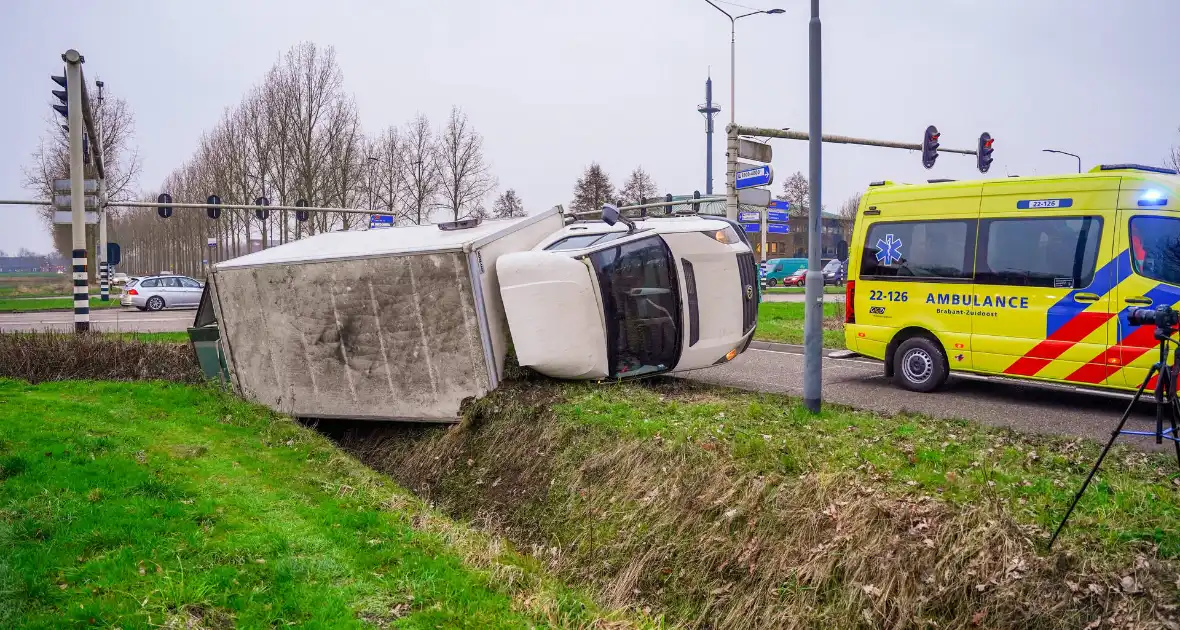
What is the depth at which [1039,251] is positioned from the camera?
930 centimetres

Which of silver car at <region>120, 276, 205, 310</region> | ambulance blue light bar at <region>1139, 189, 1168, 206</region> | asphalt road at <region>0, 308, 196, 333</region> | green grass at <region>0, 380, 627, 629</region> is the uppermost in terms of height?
ambulance blue light bar at <region>1139, 189, 1168, 206</region>

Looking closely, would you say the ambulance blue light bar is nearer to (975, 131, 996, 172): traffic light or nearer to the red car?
(975, 131, 996, 172): traffic light

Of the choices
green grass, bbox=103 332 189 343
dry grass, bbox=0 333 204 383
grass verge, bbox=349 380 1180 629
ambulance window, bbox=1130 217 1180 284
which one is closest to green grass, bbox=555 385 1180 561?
grass verge, bbox=349 380 1180 629

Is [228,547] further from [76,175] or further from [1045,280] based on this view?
[76,175]

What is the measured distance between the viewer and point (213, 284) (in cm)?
1176

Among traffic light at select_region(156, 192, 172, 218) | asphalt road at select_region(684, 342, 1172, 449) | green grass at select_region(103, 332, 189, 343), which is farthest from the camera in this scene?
traffic light at select_region(156, 192, 172, 218)

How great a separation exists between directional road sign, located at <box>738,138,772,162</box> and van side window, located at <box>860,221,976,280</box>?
6.66 m

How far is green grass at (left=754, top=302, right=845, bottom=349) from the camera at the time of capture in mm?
16172

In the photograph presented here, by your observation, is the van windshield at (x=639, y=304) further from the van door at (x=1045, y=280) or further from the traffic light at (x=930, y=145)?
the traffic light at (x=930, y=145)

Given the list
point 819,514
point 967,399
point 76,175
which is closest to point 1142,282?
point 967,399

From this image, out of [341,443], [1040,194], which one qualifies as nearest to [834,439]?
[1040,194]

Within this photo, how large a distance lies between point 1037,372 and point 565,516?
18.8ft

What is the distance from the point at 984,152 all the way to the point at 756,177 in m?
9.14

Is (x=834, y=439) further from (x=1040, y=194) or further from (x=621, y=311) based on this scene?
(x=1040, y=194)
